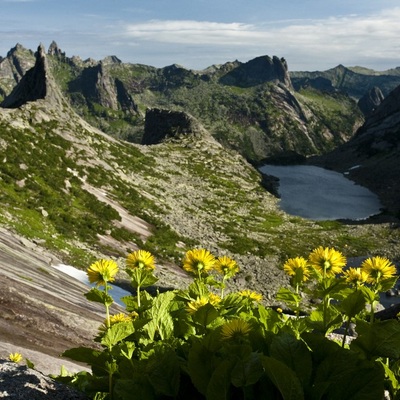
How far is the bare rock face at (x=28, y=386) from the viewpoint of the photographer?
3.65 m

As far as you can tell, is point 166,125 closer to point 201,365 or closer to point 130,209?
point 130,209

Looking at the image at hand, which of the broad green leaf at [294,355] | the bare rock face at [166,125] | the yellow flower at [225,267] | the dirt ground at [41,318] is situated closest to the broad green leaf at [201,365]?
the broad green leaf at [294,355]

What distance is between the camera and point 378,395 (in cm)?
301

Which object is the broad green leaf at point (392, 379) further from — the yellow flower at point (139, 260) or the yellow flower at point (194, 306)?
the yellow flower at point (139, 260)

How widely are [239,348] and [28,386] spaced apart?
1.99 meters

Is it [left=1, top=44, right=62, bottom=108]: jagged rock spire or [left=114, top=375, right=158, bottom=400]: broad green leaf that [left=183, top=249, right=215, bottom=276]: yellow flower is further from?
[left=1, top=44, right=62, bottom=108]: jagged rock spire

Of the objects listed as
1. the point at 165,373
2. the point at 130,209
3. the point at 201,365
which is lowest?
the point at 130,209

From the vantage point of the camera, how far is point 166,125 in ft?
528

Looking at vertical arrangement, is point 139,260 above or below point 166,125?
above

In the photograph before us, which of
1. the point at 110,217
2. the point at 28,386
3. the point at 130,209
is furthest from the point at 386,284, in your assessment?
the point at 130,209

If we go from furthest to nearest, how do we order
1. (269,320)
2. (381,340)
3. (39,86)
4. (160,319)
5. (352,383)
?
(39,86), (160,319), (269,320), (381,340), (352,383)

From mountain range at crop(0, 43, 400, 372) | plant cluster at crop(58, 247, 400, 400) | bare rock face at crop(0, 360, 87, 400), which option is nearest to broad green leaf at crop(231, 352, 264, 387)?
plant cluster at crop(58, 247, 400, 400)

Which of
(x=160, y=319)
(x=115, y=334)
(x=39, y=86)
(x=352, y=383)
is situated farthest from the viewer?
(x=39, y=86)

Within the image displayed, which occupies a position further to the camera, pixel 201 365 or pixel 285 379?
pixel 201 365
